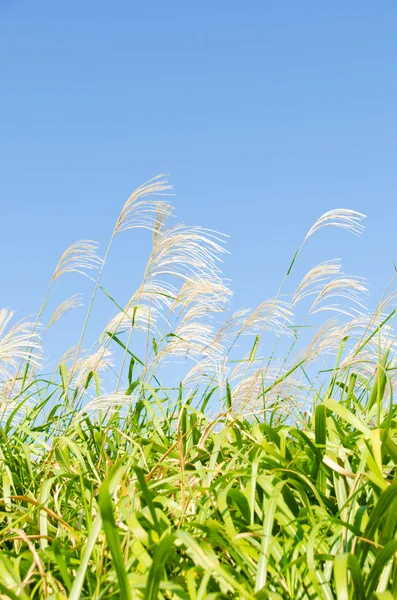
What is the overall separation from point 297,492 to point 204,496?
1.12 feet

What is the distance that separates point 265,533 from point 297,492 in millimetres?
516

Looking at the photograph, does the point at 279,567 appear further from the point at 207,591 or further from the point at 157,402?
the point at 157,402

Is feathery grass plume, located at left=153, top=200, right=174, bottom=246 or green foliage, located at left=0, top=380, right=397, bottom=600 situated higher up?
feathery grass plume, located at left=153, top=200, right=174, bottom=246

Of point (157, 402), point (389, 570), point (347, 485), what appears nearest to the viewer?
point (389, 570)

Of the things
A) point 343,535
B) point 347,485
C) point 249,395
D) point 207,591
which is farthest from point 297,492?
point 249,395

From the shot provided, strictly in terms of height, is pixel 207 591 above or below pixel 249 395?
below

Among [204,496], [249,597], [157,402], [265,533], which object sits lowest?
[249,597]

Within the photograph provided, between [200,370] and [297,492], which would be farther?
[200,370]

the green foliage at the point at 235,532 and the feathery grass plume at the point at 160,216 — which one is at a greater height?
the feathery grass plume at the point at 160,216

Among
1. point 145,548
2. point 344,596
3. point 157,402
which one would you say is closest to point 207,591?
point 145,548

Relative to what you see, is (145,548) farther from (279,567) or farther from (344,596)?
(344,596)

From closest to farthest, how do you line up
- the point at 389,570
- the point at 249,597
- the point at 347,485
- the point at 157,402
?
1. the point at 249,597
2. the point at 389,570
3. the point at 347,485
4. the point at 157,402

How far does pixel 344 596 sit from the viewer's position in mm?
1726

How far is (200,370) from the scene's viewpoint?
3322mm
